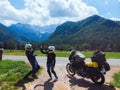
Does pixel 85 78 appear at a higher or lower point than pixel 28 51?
lower

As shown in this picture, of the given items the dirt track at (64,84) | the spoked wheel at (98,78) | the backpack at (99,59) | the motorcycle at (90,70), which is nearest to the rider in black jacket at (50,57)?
the dirt track at (64,84)

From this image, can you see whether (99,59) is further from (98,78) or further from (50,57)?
(50,57)

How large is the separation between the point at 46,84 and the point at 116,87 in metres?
3.14

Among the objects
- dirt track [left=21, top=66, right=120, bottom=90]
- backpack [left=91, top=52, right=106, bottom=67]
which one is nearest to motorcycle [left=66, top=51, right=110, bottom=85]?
backpack [left=91, top=52, right=106, bottom=67]

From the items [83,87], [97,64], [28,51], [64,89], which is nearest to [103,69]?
[97,64]

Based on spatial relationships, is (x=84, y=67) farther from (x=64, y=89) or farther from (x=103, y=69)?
(x=64, y=89)

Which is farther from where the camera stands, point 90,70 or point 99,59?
point 90,70

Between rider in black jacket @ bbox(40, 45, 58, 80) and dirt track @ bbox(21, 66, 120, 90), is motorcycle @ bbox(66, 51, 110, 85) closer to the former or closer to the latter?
dirt track @ bbox(21, 66, 120, 90)

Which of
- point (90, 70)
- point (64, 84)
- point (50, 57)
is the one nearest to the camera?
point (64, 84)

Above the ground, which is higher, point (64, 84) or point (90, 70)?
point (90, 70)

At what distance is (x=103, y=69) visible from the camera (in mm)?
15219

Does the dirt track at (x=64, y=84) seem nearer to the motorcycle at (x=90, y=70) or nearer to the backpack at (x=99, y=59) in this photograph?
the motorcycle at (x=90, y=70)

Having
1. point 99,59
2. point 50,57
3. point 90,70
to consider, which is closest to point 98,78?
point 90,70

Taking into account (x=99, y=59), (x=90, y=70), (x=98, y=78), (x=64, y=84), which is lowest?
(x=64, y=84)
